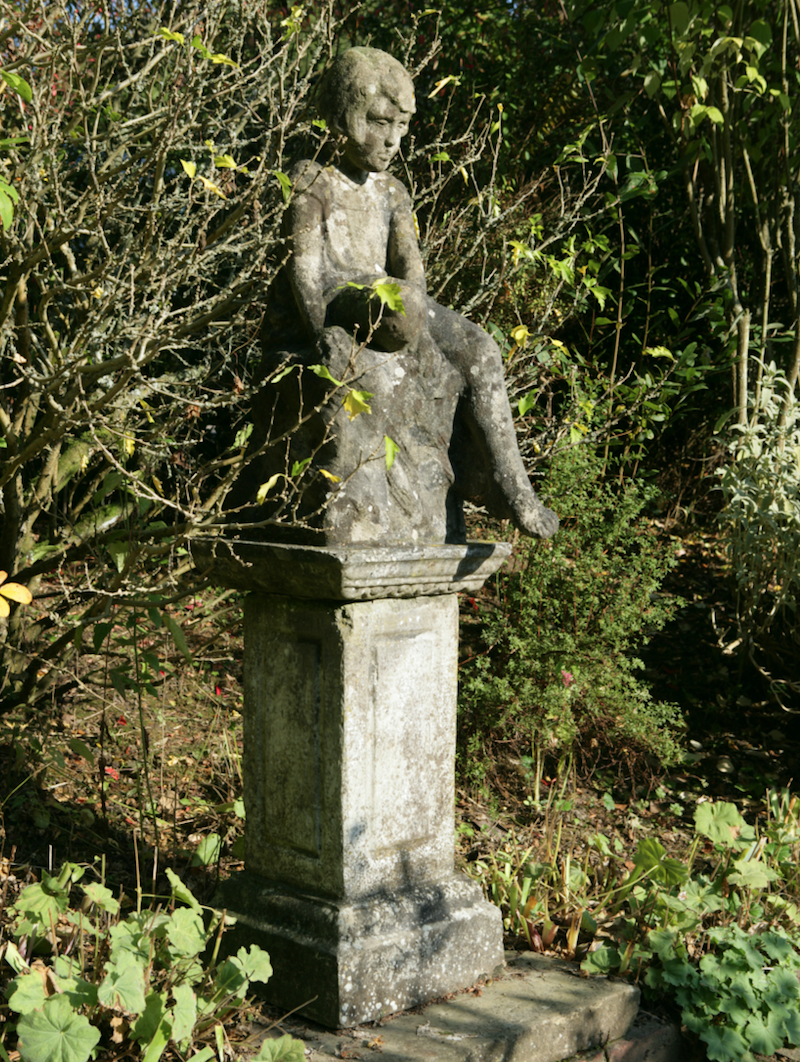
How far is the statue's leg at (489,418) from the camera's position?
3.09m

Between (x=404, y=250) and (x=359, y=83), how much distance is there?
456mm

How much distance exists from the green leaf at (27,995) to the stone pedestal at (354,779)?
2.30ft

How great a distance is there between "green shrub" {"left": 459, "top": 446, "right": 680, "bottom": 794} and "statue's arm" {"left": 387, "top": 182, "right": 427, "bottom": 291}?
235cm

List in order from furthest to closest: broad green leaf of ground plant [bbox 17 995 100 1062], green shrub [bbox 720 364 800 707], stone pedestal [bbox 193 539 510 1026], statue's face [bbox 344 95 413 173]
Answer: green shrub [bbox 720 364 800 707] < statue's face [bbox 344 95 413 173] < stone pedestal [bbox 193 539 510 1026] < broad green leaf of ground plant [bbox 17 995 100 1062]

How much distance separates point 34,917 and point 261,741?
75 cm

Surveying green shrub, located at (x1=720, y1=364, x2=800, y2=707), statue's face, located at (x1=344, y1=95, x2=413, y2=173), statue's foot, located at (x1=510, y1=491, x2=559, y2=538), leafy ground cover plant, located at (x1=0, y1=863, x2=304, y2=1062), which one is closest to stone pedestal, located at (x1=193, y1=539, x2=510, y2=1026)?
statue's foot, located at (x1=510, y1=491, x2=559, y2=538)

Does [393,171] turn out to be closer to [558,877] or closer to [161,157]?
[161,157]

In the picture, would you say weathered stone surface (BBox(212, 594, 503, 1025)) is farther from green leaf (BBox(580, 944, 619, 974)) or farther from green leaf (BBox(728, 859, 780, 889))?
green leaf (BBox(728, 859, 780, 889))

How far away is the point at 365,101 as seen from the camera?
9.50 ft

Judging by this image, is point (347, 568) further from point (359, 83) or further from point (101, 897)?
point (359, 83)

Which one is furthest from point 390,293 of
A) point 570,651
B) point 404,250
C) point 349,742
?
point 570,651

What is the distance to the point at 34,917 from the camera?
280cm

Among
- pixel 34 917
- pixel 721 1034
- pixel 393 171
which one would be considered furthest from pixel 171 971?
pixel 393 171

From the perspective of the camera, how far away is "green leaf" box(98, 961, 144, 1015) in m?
2.35
